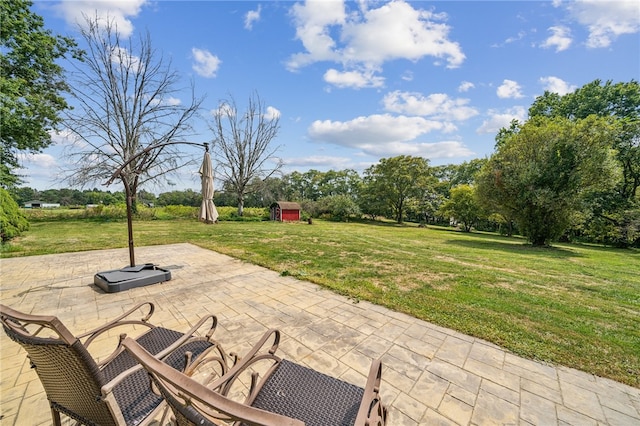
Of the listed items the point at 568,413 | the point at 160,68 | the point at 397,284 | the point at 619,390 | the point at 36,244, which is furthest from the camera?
the point at 160,68

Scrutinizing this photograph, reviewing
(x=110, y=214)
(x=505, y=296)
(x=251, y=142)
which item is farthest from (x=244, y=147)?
(x=505, y=296)

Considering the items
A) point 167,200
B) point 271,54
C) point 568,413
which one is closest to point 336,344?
point 568,413

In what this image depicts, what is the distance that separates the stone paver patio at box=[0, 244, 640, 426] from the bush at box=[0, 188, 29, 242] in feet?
16.1

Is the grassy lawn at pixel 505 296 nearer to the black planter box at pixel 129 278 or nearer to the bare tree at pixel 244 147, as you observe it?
the black planter box at pixel 129 278

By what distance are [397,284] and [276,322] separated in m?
2.85

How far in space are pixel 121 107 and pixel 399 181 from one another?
28427 millimetres

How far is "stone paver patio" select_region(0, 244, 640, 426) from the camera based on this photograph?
196 centimetres

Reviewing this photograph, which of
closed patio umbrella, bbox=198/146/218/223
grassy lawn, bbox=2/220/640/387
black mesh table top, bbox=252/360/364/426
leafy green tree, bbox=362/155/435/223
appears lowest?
grassy lawn, bbox=2/220/640/387

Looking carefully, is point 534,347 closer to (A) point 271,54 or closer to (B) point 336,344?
(B) point 336,344

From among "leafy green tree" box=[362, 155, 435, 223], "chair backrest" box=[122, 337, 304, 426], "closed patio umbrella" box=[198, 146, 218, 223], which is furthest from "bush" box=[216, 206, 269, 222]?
"chair backrest" box=[122, 337, 304, 426]

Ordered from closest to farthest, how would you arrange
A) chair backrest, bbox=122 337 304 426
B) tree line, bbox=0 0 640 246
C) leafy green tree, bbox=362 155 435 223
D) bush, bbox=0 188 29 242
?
chair backrest, bbox=122 337 304 426
bush, bbox=0 188 29 242
tree line, bbox=0 0 640 246
leafy green tree, bbox=362 155 435 223

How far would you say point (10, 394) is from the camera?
2020mm

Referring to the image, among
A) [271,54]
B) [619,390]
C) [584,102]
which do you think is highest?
[584,102]

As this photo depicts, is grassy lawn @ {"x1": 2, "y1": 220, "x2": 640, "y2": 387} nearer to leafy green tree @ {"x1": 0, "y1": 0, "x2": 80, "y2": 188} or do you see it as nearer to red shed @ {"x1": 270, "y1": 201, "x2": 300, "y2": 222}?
leafy green tree @ {"x1": 0, "y1": 0, "x2": 80, "y2": 188}
